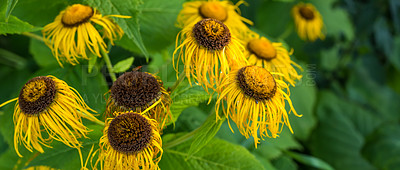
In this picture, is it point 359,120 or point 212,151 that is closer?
point 212,151

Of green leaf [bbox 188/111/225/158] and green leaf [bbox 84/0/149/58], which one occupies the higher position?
green leaf [bbox 84/0/149/58]

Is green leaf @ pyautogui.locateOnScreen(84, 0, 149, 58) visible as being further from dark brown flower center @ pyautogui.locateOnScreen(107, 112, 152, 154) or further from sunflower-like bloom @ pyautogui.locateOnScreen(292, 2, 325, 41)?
sunflower-like bloom @ pyautogui.locateOnScreen(292, 2, 325, 41)

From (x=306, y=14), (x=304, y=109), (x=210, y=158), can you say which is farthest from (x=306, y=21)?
(x=210, y=158)

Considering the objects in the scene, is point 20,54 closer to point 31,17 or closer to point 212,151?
point 31,17

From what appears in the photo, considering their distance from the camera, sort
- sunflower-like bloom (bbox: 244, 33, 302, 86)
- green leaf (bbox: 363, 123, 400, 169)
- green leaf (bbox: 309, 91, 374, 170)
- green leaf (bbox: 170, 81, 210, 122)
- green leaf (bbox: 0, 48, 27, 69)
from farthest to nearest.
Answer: green leaf (bbox: 309, 91, 374, 170) → green leaf (bbox: 363, 123, 400, 169) → green leaf (bbox: 0, 48, 27, 69) → sunflower-like bloom (bbox: 244, 33, 302, 86) → green leaf (bbox: 170, 81, 210, 122)

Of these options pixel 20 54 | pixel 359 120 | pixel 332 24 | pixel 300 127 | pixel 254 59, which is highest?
pixel 254 59

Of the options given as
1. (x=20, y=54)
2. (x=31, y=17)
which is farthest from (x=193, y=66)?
(x=20, y=54)

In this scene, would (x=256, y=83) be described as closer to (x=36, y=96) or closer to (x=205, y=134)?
(x=205, y=134)

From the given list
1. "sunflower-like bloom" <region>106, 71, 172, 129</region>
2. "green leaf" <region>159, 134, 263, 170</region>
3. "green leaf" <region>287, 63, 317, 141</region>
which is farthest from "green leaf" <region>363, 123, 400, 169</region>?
"sunflower-like bloom" <region>106, 71, 172, 129</region>
